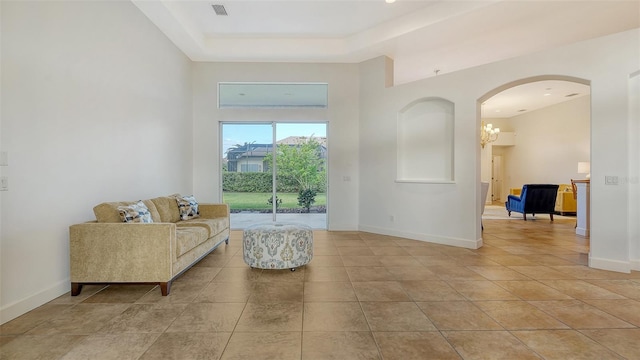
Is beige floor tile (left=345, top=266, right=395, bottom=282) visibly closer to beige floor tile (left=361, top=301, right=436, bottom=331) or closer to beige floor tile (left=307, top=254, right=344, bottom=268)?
beige floor tile (left=307, top=254, right=344, bottom=268)

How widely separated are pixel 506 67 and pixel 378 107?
2230mm

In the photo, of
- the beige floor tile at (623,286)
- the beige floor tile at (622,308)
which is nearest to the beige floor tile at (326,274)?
the beige floor tile at (622,308)

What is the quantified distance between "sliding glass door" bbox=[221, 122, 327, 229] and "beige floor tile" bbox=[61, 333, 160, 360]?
4.18 meters

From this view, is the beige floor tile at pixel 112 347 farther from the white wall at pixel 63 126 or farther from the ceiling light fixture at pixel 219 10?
the ceiling light fixture at pixel 219 10

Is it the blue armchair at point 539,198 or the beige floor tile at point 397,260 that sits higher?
the blue armchair at point 539,198

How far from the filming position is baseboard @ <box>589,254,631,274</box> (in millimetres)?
3441

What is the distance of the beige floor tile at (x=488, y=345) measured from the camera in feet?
6.17

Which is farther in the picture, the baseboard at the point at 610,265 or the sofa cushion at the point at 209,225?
the sofa cushion at the point at 209,225

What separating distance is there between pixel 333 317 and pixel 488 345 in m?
1.15

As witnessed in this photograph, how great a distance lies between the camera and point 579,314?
96.0 inches

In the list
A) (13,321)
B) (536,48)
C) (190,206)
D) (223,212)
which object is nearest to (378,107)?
(536,48)

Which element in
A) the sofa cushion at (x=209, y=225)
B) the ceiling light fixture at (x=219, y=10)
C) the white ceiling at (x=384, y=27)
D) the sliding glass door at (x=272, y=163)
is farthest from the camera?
the sliding glass door at (x=272, y=163)

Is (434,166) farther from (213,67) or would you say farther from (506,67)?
(213,67)

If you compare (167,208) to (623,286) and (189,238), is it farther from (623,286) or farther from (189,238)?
(623,286)
